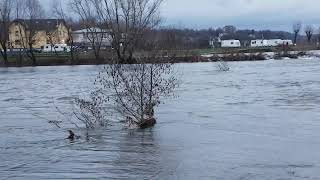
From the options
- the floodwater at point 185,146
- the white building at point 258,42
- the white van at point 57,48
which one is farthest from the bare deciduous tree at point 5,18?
the white building at point 258,42

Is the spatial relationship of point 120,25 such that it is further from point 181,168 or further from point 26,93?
point 181,168

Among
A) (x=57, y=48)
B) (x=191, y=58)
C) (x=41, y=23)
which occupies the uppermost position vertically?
(x=41, y=23)

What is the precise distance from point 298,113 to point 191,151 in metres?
7.47

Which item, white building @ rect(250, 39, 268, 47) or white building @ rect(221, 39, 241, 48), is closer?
white building @ rect(221, 39, 241, 48)

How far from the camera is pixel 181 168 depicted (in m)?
11.9

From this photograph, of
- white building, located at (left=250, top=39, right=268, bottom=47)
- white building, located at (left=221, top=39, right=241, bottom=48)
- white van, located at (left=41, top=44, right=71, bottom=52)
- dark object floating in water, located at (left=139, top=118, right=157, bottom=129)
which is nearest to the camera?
dark object floating in water, located at (left=139, top=118, right=157, bottom=129)

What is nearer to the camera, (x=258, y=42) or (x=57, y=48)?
(x=57, y=48)

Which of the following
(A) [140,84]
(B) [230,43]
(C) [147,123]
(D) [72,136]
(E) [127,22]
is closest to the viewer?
(D) [72,136]

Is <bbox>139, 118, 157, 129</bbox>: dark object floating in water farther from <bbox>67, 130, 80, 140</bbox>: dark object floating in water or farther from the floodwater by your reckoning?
<bbox>67, 130, 80, 140</bbox>: dark object floating in water

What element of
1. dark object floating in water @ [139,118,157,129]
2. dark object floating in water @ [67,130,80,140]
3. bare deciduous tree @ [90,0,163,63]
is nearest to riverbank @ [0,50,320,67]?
bare deciduous tree @ [90,0,163,63]

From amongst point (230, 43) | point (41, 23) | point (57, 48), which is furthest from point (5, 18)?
point (230, 43)

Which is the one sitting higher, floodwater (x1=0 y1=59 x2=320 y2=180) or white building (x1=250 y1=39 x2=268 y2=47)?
white building (x1=250 y1=39 x2=268 y2=47)

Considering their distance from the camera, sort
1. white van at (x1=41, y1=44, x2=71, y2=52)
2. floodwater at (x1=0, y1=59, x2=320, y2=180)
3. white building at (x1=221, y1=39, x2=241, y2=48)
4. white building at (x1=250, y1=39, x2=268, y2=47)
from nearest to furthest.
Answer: floodwater at (x1=0, y1=59, x2=320, y2=180)
white van at (x1=41, y1=44, x2=71, y2=52)
white building at (x1=221, y1=39, x2=241, y2=48)
white building at (x1=250, y1=39, x2=268, y2=47)

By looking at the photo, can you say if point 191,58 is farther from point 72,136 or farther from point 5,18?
point 72,136
